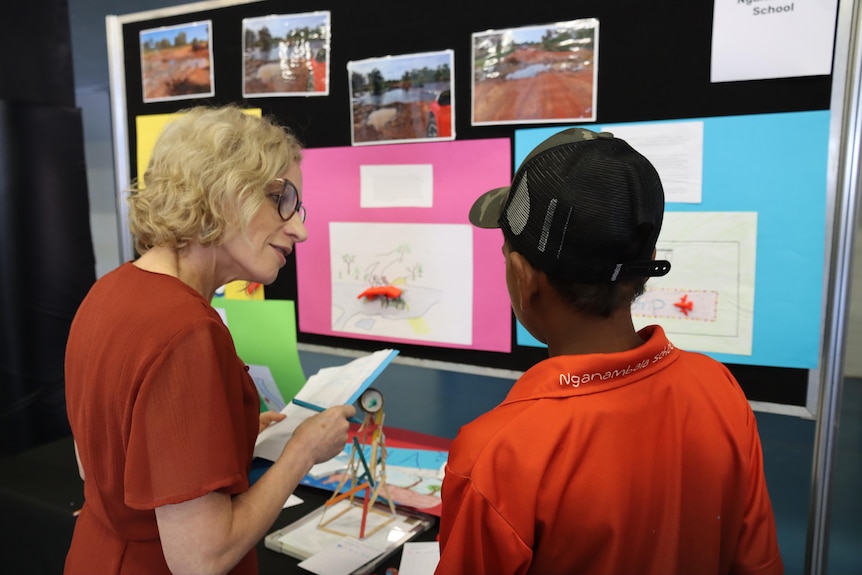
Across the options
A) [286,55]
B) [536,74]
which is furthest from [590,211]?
[286,55]

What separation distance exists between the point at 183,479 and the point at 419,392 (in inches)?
54.5

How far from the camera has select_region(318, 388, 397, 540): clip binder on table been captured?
3.81 feet

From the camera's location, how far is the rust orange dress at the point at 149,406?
771mm

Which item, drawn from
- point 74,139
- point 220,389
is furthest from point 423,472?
point 74,139

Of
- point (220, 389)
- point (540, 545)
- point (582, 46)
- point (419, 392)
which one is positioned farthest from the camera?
point (419, 392)

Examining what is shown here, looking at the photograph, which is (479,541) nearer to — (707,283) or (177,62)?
(707,283)

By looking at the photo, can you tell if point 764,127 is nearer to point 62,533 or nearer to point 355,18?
point 355,18

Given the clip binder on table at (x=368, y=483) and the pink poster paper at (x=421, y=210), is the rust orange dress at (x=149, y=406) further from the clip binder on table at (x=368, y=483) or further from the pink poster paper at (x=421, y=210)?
the pink poster paper at (x=421, y=210)

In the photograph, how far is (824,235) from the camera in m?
1.20

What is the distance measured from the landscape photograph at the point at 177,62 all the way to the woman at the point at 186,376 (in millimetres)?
990

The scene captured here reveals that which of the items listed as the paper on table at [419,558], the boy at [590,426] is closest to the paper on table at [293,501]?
the paper on table at [419,558]

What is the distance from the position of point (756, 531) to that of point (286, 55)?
1571 millimetres

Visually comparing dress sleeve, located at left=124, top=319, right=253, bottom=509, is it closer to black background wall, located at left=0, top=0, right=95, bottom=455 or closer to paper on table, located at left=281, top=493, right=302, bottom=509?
paper on table, located at left=281, top=493, right=302, bottom=509

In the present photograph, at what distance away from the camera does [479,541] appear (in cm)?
68
